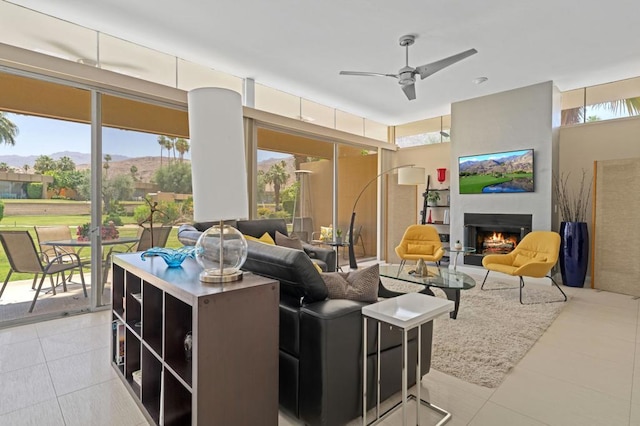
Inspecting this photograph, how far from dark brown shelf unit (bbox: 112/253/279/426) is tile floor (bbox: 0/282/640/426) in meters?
0.38

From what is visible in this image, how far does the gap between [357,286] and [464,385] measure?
1084 mm

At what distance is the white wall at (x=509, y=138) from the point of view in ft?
17.2

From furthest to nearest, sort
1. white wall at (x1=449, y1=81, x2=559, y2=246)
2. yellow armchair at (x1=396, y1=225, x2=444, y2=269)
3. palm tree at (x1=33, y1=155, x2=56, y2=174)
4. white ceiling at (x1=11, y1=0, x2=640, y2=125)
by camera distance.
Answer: yellow armchair at (x1=396, y1=225, x2=444, y2=269)
white wall at (x1=449, y1=81, x2=559, y2=246)
palm tree at (x1=33, y1=155, x2=56, y2=174)
white ceiling at (x1=11, y1=0, x2=640, y2=125)

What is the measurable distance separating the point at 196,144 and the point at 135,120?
10.5 ft

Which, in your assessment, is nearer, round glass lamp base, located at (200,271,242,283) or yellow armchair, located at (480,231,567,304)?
round glass lamp base, located at (200,271,242,283)

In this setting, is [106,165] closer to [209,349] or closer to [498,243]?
[209,349]

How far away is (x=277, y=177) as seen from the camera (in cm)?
582

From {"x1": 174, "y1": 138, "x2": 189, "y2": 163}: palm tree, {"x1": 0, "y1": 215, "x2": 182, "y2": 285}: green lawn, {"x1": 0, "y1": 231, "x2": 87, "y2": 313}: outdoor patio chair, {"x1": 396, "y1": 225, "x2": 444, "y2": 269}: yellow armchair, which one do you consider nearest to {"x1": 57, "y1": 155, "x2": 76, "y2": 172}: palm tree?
{"x1": 0, "y1": 215, "x2": 182, "y2": 285}: green lawn

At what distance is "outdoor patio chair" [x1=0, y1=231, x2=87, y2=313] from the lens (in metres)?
3.41

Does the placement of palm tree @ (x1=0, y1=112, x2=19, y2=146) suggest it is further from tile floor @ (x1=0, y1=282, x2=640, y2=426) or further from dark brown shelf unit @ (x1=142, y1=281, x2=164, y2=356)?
dark brown shelf unit @ (x1=142, y1=281, x2=164, y2=356)

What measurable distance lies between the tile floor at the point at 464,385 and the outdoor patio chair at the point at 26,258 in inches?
22.4

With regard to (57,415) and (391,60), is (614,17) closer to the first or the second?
(391,60)

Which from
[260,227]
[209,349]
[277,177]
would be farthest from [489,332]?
[277,177]

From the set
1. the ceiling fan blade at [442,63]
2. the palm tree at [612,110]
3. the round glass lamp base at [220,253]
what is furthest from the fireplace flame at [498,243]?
the round glass lamp base at [220,253]
